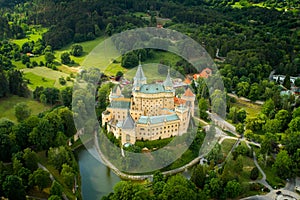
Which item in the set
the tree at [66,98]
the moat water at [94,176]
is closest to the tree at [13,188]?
the moat water at [94,176]

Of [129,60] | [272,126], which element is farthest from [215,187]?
[129,60]

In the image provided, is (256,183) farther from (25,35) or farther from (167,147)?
(25,35)

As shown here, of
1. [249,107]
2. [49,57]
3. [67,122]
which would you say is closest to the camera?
[67,122]

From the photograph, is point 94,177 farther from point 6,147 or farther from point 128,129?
point 6,147

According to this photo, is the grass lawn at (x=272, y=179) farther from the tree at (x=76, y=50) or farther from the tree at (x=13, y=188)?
the tree at (x=76, y=50)

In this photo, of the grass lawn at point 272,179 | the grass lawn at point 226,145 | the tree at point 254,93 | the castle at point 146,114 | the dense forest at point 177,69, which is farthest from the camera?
the tree at point 254,93
